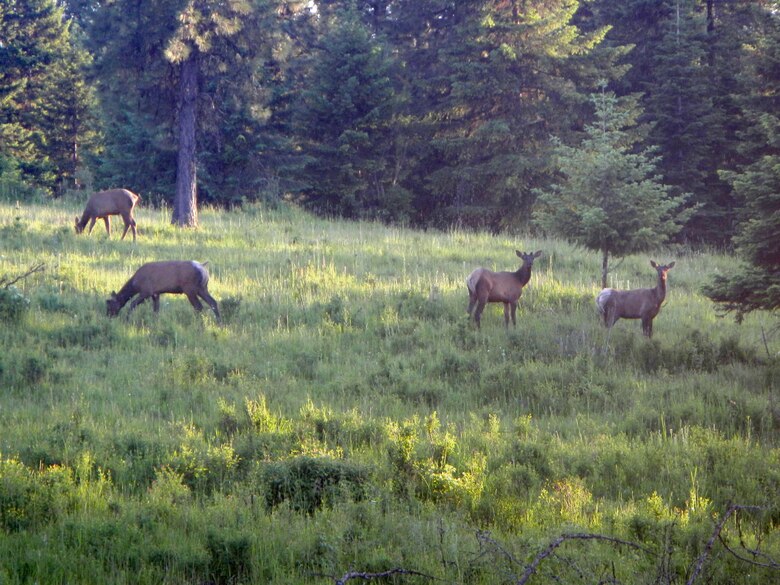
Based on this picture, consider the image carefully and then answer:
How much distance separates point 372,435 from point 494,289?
6346 mm

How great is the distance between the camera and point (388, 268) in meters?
18.8

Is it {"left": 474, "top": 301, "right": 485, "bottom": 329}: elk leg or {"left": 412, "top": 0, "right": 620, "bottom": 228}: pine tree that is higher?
{"left": 412, "top": 0, "right": 620, "bottom": 228}: pine tree

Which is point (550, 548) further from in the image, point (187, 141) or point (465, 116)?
point (465, 116)

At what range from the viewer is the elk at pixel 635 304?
46.4ft

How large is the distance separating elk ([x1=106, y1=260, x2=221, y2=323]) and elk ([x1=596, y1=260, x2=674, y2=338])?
258 inches

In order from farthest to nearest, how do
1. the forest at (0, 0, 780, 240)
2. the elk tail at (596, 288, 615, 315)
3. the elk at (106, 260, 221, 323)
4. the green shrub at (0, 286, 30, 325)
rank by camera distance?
the forest at (0, 0, 780, 240) < the elk at (106, 260, 221, 323) < the elk tail at (596, 288, 615, 315) < the green shrub at (0, 286, 30, 325)

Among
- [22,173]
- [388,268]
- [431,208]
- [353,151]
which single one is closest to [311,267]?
[388,268]

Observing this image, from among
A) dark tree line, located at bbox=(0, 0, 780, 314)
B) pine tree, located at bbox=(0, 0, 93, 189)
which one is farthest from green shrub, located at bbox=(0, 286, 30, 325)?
pine tree, located at bbox=(0, 0, 93, 189)

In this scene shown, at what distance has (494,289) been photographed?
14.5 meters

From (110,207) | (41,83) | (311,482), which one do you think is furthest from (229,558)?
(41,83)

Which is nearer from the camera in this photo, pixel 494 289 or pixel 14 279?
pixel 494 289

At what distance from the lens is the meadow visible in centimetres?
575

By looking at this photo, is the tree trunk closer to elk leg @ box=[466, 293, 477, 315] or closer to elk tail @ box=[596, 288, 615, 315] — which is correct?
elk leg @ box=[466, 293, 477, 315]

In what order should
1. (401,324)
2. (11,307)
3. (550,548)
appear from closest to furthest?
(550,548)
(11,307)
(401,324)
